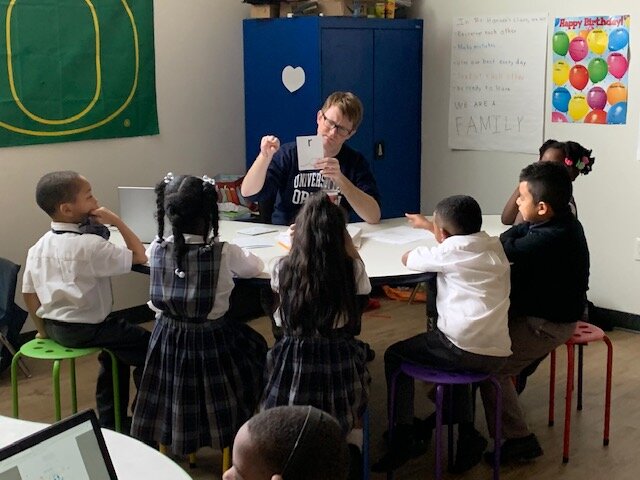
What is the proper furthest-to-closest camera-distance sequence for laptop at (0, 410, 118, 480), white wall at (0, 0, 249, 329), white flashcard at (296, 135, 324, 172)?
1. white wall at (0, 0, 249, 329)
2. white flashcard at (296, 135, 324, 172)
3. laptop at (0, 410, 118, 480)

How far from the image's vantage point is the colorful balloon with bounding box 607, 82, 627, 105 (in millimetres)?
4316

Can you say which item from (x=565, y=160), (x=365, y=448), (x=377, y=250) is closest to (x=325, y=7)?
(x=565, y=160)

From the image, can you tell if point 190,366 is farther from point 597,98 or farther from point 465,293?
point 597,98

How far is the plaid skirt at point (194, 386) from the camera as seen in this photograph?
2652 mm

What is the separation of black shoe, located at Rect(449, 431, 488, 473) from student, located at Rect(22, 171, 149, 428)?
1125 mm

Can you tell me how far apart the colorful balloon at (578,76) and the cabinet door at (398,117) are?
102cm

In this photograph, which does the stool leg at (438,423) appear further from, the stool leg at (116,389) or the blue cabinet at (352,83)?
the blue cabinet at (352,83)

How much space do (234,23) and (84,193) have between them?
2.48 meters

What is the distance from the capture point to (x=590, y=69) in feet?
14.5

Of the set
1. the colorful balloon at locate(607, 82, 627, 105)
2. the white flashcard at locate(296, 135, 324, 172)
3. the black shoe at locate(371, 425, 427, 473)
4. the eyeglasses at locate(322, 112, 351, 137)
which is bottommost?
the black shoe at locate(371, 425, 427, 473)

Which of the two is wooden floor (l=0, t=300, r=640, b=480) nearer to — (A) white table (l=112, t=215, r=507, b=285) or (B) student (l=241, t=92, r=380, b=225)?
(A) white table (l=112, t=215, r=507, b=285)

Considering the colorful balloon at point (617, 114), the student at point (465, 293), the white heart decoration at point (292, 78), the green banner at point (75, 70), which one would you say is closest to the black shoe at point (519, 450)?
the student at point (465, 293)

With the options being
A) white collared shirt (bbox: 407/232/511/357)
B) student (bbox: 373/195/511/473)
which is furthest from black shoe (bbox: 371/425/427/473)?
white collared shirt (bbox: 407/232/511/357)

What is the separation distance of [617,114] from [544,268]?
1.87 m
